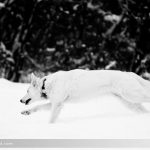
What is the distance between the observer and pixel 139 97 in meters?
5.79

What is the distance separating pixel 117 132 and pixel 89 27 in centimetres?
974

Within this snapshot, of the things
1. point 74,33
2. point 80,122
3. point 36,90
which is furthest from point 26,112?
point 74,33

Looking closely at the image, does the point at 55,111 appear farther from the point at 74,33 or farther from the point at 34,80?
the point at 74,33

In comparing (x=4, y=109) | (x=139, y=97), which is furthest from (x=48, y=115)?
(x=139, y=97)

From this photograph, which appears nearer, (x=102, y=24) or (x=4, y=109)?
(x=4, y=109)

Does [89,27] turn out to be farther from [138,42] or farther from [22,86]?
[22,86]

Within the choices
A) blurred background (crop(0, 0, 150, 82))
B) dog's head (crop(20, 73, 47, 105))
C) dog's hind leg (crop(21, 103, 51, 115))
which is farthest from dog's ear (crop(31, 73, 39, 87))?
Answer: blurred background (crop(0, 0, 150, 82))

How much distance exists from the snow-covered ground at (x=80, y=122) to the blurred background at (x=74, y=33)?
7721 millimetres

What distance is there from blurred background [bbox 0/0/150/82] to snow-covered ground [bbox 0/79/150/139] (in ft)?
25.3

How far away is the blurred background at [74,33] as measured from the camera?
14.3m

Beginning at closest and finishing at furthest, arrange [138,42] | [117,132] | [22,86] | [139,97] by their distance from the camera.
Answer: [117,132] → [139,97] → [22,86] → [138,42]

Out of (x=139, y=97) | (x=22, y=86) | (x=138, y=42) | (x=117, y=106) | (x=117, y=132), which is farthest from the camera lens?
(x=138, y=42)

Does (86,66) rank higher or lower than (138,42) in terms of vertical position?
lower

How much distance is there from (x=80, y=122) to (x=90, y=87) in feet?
1.96
